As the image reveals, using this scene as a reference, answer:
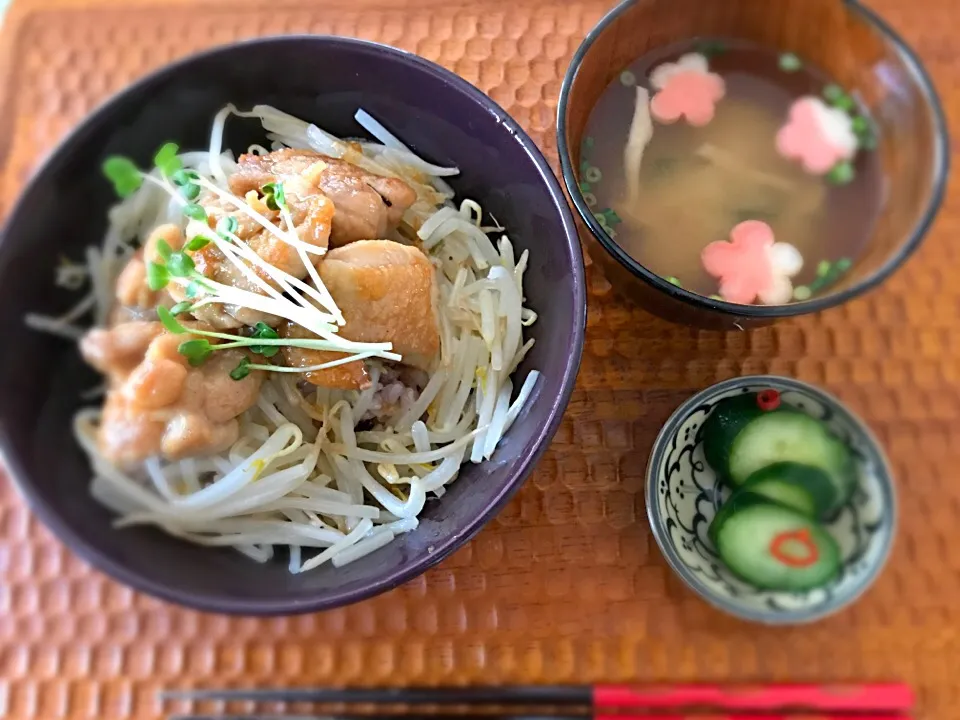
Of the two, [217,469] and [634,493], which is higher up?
[634,493]

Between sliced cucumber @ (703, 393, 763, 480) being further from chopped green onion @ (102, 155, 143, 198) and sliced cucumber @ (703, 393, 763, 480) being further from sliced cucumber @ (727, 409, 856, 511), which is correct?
chopped green onion @ (102, 155, 143, 198)

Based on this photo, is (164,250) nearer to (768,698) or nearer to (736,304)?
(736,304)

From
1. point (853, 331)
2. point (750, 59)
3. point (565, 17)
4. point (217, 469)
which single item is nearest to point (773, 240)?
point (853, 331)

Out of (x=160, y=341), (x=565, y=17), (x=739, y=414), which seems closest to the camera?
(x=160, y=341)

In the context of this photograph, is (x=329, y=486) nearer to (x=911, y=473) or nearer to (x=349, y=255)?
(x=349, y=255)

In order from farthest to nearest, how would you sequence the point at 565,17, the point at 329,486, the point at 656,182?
1. the point at 565,17
2. the point at 656,182
3. the point at 329,486

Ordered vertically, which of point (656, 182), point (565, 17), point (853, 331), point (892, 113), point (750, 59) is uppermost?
point (565, 17)

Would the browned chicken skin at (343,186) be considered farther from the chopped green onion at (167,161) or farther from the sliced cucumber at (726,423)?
the sliced cucumber at (726,423)

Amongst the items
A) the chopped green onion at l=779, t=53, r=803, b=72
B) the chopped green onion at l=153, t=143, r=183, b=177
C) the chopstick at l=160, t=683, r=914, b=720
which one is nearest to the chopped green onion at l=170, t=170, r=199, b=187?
the chopped green onion at l=153, t=143, r=183, b=177
